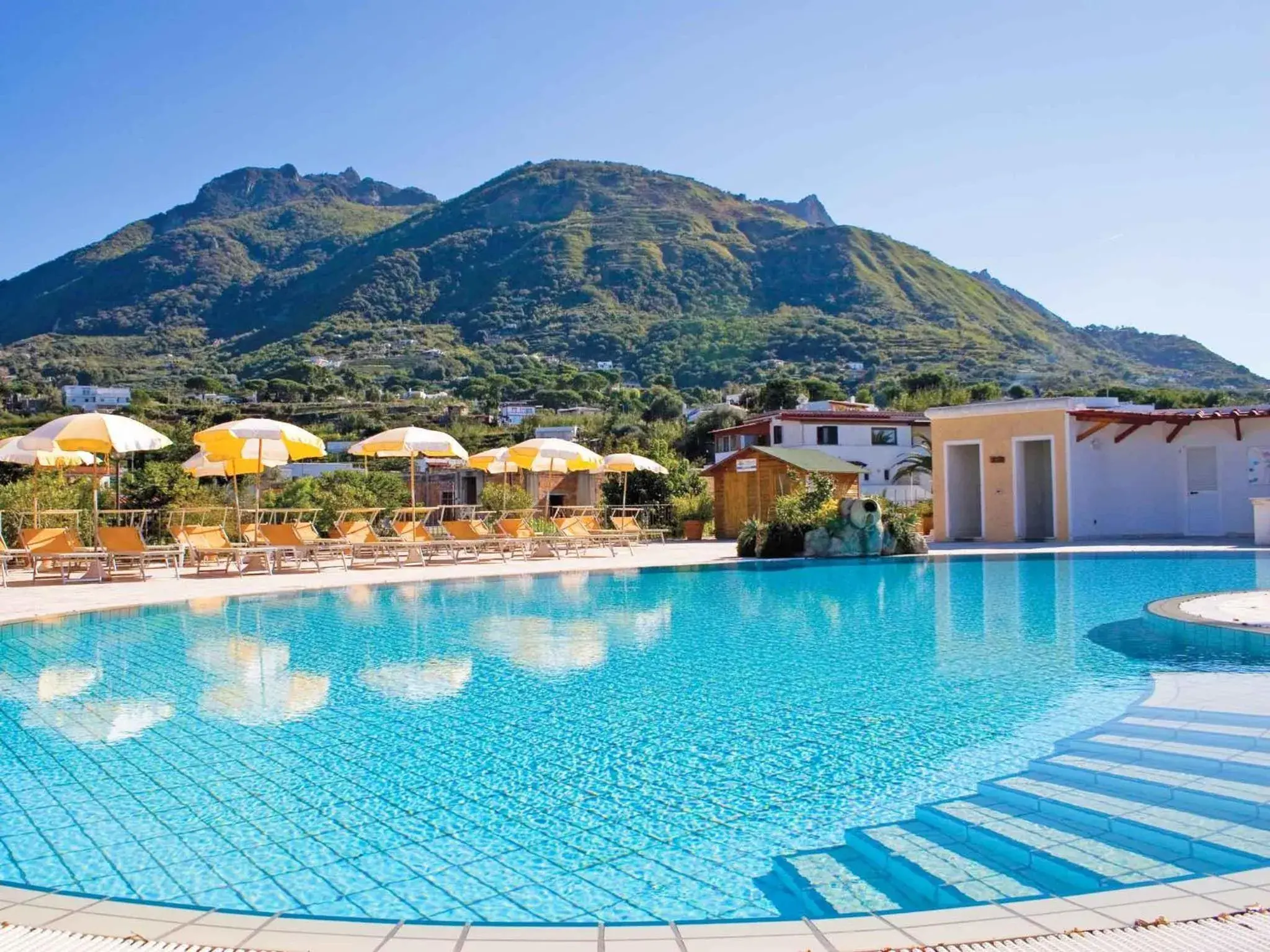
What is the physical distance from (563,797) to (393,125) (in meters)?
53.6

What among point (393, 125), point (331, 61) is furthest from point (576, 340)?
point (331, 61)

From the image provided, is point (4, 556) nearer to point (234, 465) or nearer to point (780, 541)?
point (234, 465)

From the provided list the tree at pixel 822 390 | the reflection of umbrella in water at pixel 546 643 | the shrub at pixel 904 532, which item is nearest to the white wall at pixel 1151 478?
the shrub at pixel 904 532

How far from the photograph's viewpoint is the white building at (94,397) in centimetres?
6656

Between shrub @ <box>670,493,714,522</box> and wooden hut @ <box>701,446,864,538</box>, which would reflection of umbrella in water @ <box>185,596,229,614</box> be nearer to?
wooden hut @ <box>701,446,864,538</box>

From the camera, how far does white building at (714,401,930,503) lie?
33.5 meters

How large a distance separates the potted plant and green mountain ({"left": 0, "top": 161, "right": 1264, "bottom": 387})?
52.5 m

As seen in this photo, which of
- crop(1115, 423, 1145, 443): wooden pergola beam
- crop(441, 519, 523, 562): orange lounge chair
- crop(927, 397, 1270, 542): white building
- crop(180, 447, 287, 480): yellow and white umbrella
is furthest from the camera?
crop(1115, 423, 1145, 443): wooden pergola beam

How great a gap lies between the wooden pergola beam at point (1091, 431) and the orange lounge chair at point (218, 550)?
52.6ft

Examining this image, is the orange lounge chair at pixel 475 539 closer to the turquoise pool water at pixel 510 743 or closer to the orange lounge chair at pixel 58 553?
the orange lounge chair at pixel 58 553

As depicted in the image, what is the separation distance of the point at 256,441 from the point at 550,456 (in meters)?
5.31

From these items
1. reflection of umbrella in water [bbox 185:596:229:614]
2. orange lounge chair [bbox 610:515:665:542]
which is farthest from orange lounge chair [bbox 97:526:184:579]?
orange lounge chair [bbox 610:515:665:542]

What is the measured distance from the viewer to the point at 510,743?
5.14 metres

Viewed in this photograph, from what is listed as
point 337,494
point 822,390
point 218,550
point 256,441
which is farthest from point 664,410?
point 218,550
